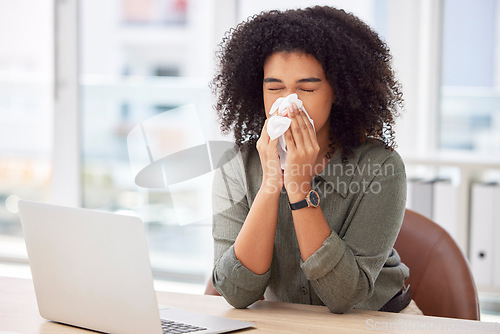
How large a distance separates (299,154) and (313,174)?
0.14 metres

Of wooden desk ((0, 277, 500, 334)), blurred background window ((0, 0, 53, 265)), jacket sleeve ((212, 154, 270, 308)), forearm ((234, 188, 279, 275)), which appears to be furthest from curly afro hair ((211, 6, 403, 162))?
blurred background window ((0, 0, 53, 265))

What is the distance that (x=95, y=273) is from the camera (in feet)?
3.19

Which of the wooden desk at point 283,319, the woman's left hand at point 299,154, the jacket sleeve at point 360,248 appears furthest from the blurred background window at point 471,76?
the wooden desk at point 283,319

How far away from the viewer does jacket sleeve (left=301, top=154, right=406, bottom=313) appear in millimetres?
1137

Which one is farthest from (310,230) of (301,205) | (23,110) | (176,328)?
(23,110)

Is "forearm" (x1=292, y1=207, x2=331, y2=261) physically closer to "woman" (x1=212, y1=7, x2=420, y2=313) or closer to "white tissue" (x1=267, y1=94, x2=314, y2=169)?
"woman" (x1=212, y1=7, x2=420, y2=313)

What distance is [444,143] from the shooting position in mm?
3172

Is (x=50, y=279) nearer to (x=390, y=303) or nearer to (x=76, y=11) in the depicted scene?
(x=390, y=303)

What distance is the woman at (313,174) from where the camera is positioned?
1176 mm

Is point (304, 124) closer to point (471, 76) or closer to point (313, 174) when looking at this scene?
point (313, 174)

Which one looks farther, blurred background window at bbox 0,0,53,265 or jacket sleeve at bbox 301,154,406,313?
blurred background window at bbox 0,0,53,265

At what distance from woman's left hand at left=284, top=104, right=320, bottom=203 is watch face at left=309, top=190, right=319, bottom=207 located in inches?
0.5

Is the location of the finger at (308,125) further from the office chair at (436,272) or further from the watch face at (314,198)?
the office chair at (436,272)

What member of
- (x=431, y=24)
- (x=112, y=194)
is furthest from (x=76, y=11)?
(x=431, y=24)
